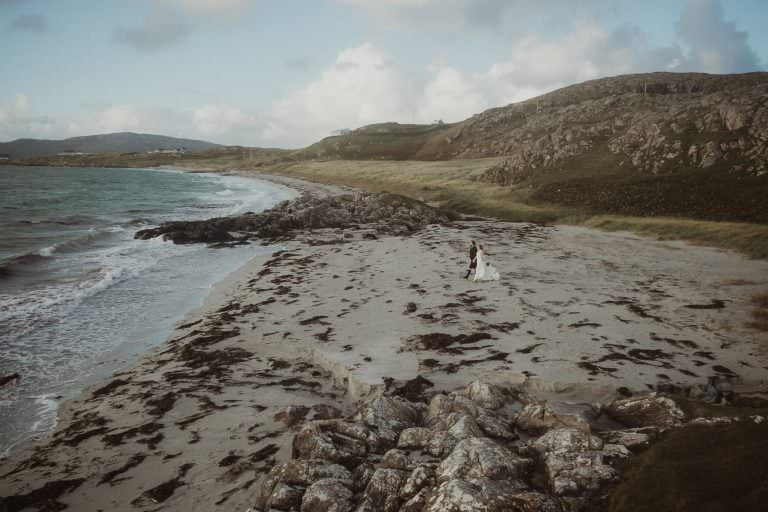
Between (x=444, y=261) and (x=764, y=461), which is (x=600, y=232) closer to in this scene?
(x=444, y=261)

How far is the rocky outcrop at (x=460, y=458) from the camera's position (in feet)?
18.4

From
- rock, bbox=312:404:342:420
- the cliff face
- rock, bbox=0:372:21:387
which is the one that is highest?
the cliff face

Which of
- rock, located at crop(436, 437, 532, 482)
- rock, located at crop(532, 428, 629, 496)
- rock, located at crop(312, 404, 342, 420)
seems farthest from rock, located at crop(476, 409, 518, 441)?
rock, located at crop(312, 404, 342, 420)

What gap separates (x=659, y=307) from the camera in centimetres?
1628

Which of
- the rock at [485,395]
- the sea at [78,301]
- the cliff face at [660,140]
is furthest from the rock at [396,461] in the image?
the cliff face at [660,140]

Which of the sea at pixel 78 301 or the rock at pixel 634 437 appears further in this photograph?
the sea at pixel 78 301

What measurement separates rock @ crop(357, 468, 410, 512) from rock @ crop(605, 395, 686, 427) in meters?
4.65

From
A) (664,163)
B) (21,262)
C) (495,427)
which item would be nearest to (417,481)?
(495,427)

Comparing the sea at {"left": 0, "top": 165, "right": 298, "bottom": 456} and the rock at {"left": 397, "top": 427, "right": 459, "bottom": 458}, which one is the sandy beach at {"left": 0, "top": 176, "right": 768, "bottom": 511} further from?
the rock at {"left": 397, "top": 427, "right": 459, "bottom": 458}

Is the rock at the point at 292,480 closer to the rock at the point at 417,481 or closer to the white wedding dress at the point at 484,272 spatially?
the rock at the point at 417,481

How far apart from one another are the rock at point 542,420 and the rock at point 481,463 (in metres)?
1.46

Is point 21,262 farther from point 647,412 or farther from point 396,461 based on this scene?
point 647,412

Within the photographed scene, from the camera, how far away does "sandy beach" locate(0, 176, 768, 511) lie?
28.0 feet

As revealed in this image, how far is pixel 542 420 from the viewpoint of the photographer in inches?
307
